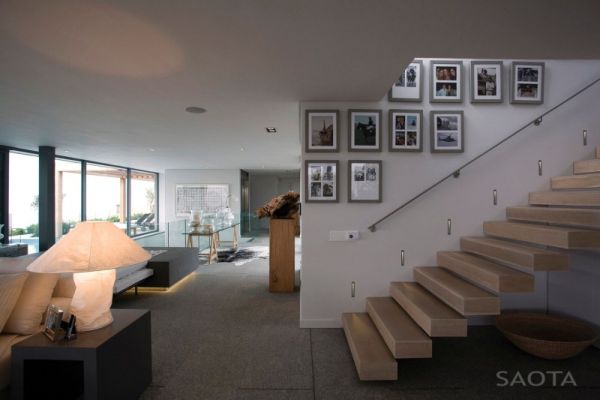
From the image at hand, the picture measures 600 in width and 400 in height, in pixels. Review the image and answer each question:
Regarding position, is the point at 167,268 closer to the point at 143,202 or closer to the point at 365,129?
the point at 365,129

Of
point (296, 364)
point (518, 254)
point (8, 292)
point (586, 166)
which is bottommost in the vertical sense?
point (296, 364)

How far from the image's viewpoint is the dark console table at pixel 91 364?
1485 millimetres

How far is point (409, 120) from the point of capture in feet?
9.36

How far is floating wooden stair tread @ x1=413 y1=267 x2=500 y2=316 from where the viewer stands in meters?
2.07

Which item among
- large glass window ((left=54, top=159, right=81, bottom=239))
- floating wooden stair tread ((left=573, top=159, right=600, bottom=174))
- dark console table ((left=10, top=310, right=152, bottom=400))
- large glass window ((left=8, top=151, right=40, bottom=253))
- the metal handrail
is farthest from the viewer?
large glass window ((left=54, top=159, right=81, bottom=239))

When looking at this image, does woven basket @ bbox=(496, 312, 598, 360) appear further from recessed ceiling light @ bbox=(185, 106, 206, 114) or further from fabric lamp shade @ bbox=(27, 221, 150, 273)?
recessed ceiling light @ bbox=(185, 106, 206, 114)

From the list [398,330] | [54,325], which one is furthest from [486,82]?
[54,325]

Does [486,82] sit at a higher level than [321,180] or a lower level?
higher

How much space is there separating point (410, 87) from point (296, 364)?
115 inches

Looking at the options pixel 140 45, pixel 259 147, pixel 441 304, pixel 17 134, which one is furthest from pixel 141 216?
pixel 441 304

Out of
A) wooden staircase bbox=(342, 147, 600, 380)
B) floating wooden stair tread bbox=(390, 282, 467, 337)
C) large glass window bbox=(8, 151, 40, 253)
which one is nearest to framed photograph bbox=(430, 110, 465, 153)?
wooden staircase bbox=(342, 147, 600, 380)

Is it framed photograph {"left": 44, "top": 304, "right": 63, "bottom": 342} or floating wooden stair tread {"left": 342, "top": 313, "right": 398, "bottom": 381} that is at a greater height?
framed photograph {"left": 44, "top": 304, "right": 63, "bottom": 342}

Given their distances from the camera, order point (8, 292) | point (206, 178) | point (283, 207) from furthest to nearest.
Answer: point (206, 178) → point (283, 207) → point (8, 292)

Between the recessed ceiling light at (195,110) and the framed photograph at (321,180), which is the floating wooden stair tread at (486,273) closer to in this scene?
the framed photograph at (321,180)
